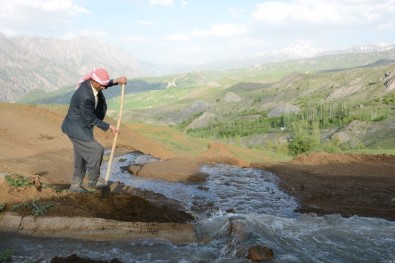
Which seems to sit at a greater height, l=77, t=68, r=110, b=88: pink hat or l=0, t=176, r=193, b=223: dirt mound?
l=77, t=68, r=110, b=88: pink hat

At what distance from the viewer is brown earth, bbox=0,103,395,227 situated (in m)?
7.99

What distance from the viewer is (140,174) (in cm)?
1568

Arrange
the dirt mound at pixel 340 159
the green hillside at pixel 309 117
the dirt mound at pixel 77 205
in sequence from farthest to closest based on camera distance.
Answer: the green hillside at pixel 309 117
the dirt mound at pixel 340 159
the dirt mound at pixel 77 205

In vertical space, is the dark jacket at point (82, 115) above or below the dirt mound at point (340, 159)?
above

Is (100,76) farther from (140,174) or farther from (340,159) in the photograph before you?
(340,159)

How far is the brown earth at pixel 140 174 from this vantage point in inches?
314

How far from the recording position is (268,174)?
703 inches

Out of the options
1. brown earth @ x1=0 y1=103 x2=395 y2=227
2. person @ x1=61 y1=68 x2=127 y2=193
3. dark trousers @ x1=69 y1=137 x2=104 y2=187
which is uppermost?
person @ x1=61 y1=68 x2=127 y2=193

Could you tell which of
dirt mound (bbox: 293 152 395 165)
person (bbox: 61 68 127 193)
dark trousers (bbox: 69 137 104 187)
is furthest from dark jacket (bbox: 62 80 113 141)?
dirt mound (bbox: 293 152 395 165)

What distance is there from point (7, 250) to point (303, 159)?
801 inches

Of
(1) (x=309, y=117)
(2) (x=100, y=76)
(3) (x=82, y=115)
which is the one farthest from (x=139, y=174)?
(1) (x=309, y=117)

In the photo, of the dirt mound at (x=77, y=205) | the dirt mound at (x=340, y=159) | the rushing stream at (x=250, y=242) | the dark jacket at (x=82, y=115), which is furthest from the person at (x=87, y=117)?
the dirt mound at (x=340, y=159)

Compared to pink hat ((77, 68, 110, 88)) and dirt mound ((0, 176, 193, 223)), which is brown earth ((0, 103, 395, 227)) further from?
pink hat ((77, 68, 110, 88))

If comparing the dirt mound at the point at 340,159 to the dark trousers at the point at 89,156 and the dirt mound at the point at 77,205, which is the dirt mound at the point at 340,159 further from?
the dark trousers at the point at 89,156
